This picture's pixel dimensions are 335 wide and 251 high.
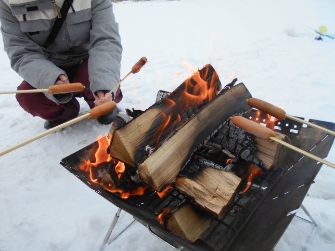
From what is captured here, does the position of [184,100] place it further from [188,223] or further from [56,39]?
[56,39]

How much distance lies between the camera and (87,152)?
71.8 inches

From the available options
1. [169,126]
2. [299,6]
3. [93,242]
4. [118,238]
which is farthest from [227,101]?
[299,6]

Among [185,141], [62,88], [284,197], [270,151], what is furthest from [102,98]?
Result: [284,197]

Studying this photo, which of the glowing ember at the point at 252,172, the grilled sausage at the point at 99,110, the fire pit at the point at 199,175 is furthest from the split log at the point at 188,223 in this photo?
the grilled sausage at the point at 99,110

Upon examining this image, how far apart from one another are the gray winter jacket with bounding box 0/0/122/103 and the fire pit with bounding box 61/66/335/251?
790mm

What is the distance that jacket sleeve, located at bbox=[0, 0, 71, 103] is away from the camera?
Answer: 7.40ft

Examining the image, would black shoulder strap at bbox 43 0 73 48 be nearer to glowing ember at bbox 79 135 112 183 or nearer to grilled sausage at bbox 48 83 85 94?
grilled sausage at bbox 48 83 85 94

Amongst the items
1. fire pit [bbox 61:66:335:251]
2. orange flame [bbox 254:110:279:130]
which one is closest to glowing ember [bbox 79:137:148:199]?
fire pit [bbox 61:66:335:251]

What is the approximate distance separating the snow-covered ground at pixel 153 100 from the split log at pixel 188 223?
0.68 m

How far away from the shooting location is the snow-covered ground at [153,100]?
202 centimetres

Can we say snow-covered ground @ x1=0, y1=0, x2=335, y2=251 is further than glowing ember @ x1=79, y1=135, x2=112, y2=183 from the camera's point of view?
Yes

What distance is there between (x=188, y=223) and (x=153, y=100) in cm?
243

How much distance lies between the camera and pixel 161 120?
173 cm

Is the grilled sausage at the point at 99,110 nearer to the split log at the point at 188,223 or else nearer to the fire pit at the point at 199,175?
the fire pit at the point at 199,175
